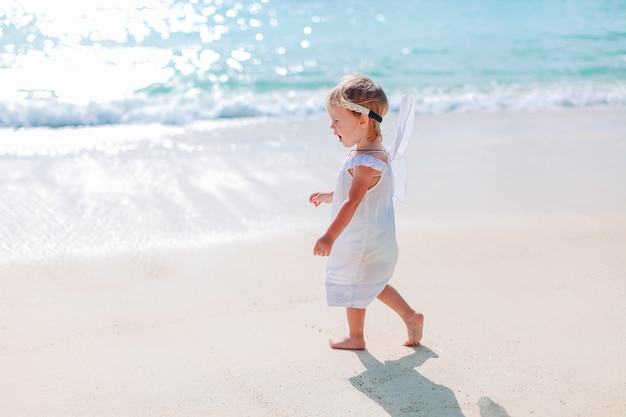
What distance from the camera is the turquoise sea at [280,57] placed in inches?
322

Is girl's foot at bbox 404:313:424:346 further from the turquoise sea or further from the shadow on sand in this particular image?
the turquoise sea

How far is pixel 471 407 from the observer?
8.14ft

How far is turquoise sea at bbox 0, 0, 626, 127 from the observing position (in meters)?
8.17

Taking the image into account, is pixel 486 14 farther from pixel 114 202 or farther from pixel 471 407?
pixel 471 407

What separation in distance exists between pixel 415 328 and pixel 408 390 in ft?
1.20

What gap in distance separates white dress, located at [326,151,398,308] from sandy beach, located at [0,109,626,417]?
0.28 m

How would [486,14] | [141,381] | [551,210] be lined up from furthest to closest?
[486,14]
[551,210]
[141,381]

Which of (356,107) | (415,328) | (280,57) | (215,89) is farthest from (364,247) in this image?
(280,57)

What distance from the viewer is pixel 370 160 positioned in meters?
2.69

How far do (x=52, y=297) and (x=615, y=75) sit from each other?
9.00 metres

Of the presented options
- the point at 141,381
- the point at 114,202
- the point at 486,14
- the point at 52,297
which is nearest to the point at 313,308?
the point at 141,381

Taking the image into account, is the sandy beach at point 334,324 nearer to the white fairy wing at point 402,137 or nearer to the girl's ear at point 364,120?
the white fairy wing at point 402,137

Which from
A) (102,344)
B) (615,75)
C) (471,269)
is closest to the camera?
(102,344)

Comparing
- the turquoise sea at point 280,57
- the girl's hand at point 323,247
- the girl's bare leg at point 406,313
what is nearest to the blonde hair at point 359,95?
the girl's hand at point 323,247
